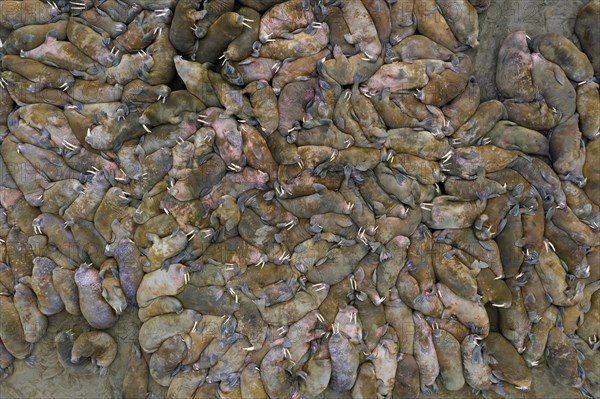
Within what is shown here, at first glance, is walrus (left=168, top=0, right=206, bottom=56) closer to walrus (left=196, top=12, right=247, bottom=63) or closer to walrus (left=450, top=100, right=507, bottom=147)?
walrus (left=196, top=12, right=247, bottom=63)

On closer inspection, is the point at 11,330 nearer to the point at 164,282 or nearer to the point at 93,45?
the point at 164,282

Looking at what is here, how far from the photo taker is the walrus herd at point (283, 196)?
186 inches

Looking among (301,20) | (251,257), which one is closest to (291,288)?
(251,257)

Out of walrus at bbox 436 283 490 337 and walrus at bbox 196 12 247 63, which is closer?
walrus at bbox 196 12 247 63

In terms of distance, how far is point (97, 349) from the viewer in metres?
4.84

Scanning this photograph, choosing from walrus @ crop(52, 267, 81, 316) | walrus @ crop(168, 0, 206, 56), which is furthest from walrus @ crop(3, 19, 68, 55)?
walrus @ crop(52, 267, 81, 316)

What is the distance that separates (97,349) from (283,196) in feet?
7.75

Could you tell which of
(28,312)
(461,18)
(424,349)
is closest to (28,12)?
(28,312)

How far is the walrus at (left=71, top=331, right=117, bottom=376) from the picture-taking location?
4746 mm

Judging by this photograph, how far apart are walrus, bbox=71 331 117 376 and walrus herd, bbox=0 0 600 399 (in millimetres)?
19

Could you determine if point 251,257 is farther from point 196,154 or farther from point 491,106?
point 491,106

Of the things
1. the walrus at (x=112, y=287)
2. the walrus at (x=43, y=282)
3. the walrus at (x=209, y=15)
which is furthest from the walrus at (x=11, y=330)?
the walrus at (x=209, y=15)

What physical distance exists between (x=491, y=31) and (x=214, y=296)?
3933mm

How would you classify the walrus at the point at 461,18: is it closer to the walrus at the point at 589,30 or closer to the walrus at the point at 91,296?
the walrus at the point at 589,30
